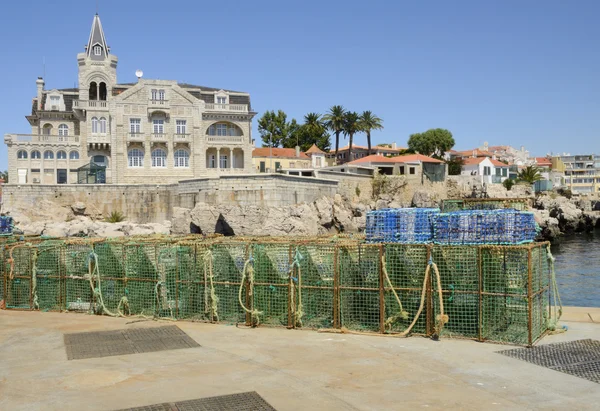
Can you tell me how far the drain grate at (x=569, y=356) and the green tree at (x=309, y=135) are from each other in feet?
263

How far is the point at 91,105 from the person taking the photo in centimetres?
5509

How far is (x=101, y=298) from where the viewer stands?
42.6ft

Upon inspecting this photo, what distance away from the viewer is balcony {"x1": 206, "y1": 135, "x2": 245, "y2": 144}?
189 ft

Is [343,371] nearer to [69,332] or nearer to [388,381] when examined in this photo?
[388,381]

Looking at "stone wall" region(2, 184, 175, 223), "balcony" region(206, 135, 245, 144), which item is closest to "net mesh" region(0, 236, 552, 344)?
"stone wall" region(2, 184, 175, 223)

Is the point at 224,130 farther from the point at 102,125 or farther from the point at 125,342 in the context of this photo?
the point at 125,342

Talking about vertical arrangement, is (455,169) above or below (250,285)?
above

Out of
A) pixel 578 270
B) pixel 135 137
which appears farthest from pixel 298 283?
pixel 135 137

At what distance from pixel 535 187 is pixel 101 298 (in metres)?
74.5

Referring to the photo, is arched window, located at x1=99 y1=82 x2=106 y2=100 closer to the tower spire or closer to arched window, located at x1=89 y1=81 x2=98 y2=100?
arched window, located at x1=89 y1=81 x2=98 y2=100

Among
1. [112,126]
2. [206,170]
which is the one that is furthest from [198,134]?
[112,126]

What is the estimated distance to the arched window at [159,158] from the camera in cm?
→ 5625

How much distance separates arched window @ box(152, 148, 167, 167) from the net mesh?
42662 mm

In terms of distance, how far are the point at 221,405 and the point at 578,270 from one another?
33.8m
